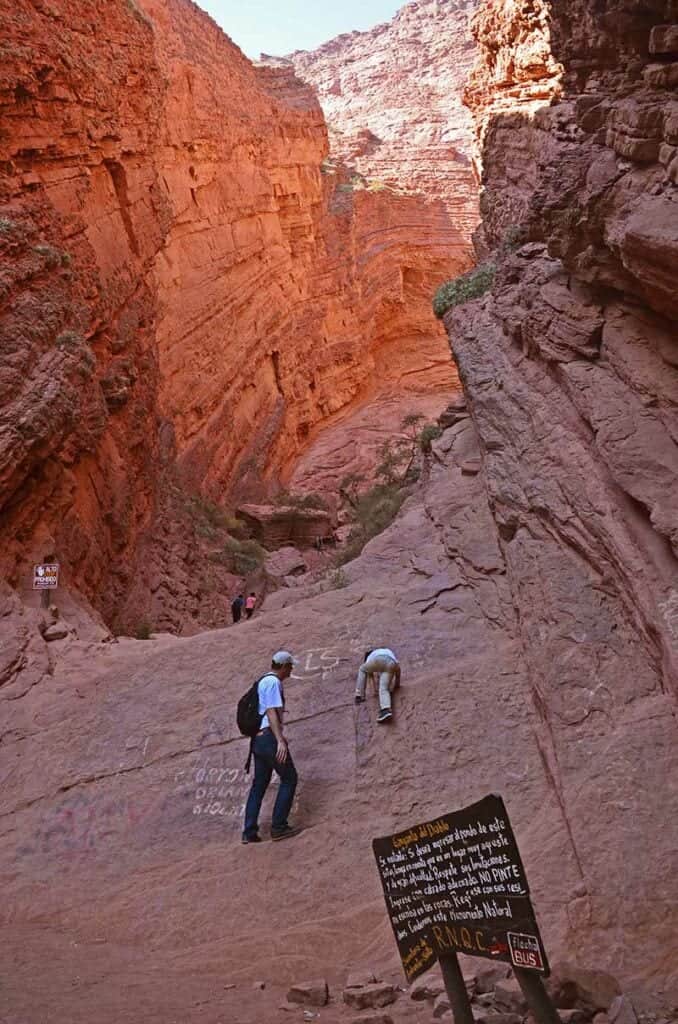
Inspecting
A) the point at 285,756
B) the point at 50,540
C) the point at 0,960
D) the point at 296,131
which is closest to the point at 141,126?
the point at 50,540

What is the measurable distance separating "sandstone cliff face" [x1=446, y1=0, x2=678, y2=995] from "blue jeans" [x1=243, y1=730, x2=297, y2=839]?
6.50 feet

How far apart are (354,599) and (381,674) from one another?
2242mm

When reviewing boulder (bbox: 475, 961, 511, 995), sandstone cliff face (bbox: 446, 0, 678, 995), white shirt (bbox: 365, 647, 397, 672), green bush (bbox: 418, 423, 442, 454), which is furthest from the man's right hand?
green bush (bbox: 418, 423, 442, 454)

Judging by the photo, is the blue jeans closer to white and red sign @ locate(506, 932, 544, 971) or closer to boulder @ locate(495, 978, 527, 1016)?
boulder @ locate(495, 978, 527, 1016)

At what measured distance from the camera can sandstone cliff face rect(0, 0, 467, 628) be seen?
1318 cm

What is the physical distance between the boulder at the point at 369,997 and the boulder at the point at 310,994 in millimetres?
126

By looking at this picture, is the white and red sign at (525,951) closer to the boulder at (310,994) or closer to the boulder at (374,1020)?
the boulder at (374,1020)

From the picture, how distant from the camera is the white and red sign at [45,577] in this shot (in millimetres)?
11852

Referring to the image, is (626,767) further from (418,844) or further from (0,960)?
(0,960)

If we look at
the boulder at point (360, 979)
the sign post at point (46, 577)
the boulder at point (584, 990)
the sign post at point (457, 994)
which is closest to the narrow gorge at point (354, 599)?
the boulder at point (584, 990)

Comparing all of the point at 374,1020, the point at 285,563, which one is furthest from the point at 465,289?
the point at 374,1020

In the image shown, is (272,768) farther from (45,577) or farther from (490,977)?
(45,577)

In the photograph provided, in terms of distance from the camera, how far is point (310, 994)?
18.1 feet

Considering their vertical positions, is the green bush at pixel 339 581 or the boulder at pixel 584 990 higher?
the green bush at pixel 339 581
